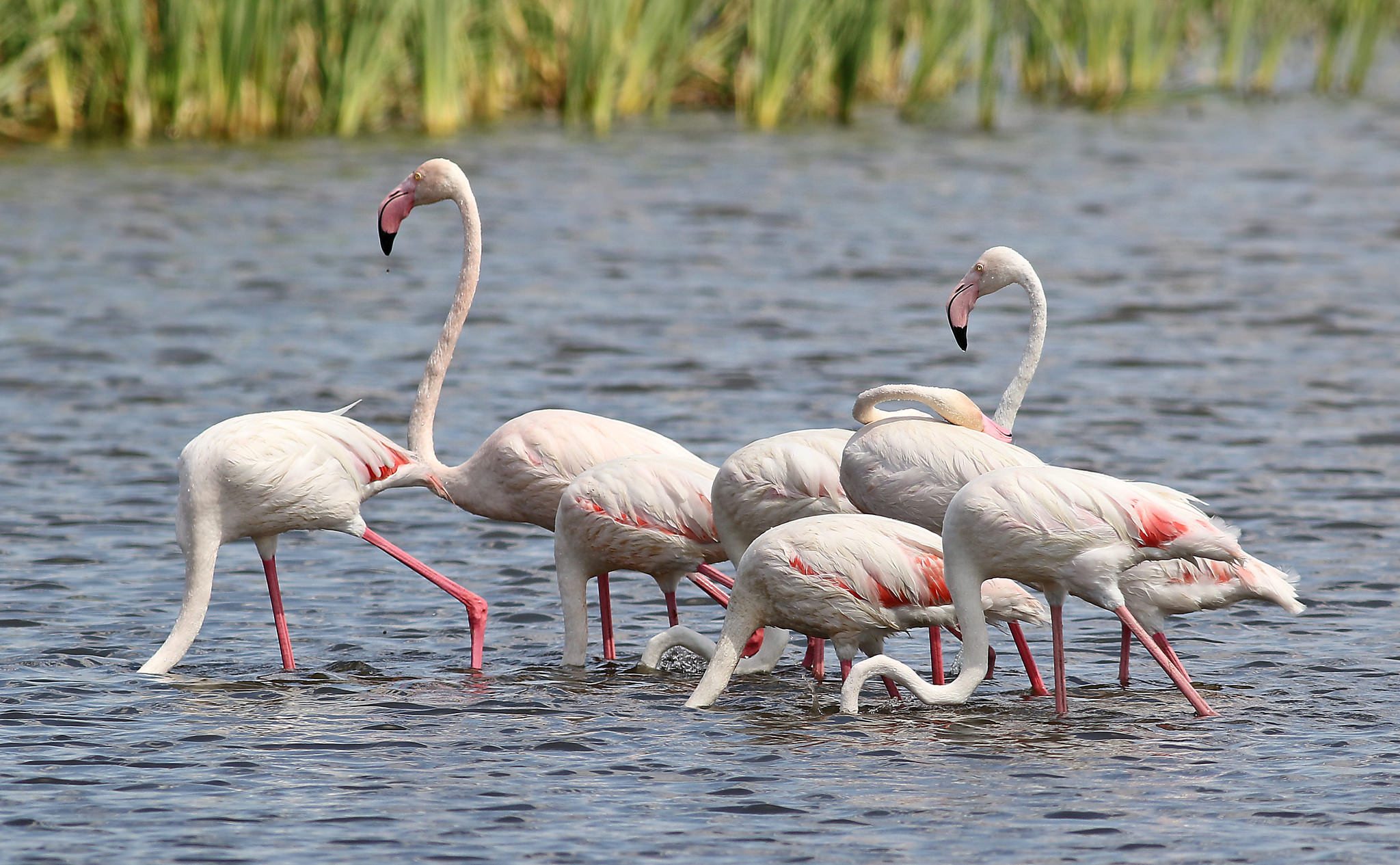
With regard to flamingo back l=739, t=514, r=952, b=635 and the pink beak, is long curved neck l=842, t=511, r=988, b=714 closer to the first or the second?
flamingo back l=739, t=514, r=952, b=635

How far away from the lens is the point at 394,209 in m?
7.94

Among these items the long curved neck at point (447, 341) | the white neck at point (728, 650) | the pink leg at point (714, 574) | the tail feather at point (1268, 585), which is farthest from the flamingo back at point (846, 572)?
the long curved neck at point (447, 341)

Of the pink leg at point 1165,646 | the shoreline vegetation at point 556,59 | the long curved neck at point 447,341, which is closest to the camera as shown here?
the pink leg at point 1165,646

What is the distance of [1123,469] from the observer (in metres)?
9.80

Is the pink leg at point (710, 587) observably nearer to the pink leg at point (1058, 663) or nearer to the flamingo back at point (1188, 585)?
the pink leg at point (1058, 663)

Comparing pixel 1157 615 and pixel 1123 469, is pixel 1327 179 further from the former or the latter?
pixel 1157 615

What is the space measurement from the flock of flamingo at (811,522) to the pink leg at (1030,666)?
0.01 m

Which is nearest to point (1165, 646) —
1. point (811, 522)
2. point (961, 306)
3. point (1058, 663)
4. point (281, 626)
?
point (1058, 663)

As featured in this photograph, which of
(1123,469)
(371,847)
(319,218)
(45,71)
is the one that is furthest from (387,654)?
(45,71)

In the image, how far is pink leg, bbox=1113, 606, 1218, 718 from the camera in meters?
6.37

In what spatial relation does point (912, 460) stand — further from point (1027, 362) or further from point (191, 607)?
point (191, 607)

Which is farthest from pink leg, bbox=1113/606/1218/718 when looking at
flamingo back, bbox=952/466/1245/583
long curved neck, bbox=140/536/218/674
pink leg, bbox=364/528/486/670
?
long curved neck, bbox=140/536/218/674

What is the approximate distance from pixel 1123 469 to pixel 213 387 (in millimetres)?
4913

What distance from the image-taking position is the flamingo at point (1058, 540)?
625 cm
